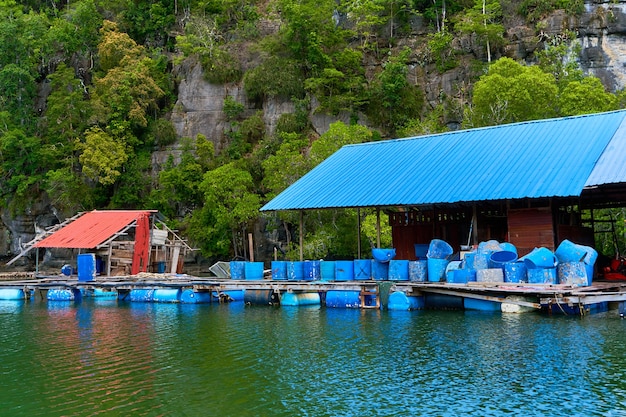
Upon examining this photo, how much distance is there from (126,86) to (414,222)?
30221mm

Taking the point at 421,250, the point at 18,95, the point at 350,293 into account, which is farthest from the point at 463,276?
the point at 18,95

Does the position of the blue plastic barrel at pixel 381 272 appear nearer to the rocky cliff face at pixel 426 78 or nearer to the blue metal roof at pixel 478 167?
the blue metal roof at pixel 478 167

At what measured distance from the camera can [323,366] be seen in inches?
573

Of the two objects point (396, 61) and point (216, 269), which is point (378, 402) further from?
point (396, 61)

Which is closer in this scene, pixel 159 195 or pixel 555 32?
pixel 555 32

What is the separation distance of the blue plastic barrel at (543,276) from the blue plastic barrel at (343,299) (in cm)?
618

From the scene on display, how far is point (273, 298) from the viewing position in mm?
26625

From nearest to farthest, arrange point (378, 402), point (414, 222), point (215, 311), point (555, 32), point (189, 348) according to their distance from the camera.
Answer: point (378, 402)
point (189, 348)
point (215, 311)
point (414, 222)
point (555, 32)

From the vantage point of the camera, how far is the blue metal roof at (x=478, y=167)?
22.8m

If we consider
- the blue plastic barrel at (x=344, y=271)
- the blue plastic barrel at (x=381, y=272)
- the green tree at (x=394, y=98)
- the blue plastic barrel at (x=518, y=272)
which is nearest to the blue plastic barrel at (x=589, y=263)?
the blue plastic barrel at (x=518, y=272)

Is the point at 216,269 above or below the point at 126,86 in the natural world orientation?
below

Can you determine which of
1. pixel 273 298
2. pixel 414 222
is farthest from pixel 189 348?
pixel 414 222

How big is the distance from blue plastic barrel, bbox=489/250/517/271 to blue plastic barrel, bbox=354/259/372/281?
4946 millimetres

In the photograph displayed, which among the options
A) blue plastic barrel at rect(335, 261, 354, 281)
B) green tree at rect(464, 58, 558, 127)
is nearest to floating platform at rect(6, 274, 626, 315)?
blue plastic barrel at rect(335, 261, 354, 281)
